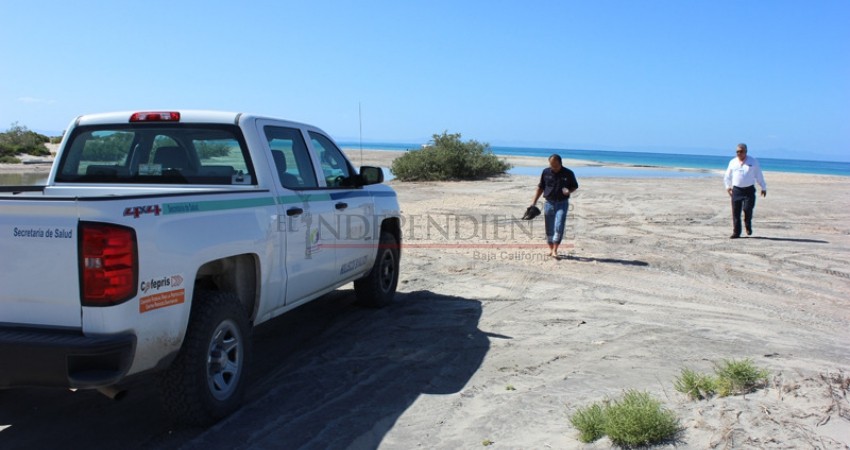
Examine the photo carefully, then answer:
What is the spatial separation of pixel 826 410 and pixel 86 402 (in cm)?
480

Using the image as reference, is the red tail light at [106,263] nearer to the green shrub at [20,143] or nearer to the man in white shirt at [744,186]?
the man in white shirt at [744,186]

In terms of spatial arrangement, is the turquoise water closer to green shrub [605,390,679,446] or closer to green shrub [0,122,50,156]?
green shrub [0,122,50,156]

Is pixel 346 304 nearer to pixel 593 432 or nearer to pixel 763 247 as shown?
pixel 593 432

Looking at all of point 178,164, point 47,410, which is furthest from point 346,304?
point 47,410

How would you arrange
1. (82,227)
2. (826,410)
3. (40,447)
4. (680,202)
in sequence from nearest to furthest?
1. (82,227)
2. (826,410)
3. (40,447)
4. (680,202)

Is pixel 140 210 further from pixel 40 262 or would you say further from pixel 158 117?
pixel 158 117

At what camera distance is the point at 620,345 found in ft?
19.2

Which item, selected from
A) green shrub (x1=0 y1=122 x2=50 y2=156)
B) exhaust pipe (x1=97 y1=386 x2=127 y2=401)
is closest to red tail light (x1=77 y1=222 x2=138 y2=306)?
exhaust pipe (x1=97 y1=386 x2=127 y2=401)

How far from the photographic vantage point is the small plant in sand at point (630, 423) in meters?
3.54

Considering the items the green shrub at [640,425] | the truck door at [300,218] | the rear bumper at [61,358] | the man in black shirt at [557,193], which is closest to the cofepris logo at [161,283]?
the rear bumper at [61,358]

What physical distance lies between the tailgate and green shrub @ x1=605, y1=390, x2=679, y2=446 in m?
2.96

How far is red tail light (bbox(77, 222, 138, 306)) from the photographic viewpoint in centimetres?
336

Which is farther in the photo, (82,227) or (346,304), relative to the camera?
(346,304)

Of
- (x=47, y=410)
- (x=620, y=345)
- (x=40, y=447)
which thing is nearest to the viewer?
(x=40, y=447)
